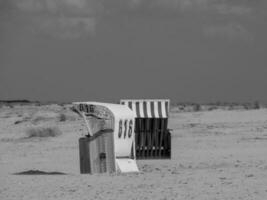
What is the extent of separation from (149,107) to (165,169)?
213 centimetres

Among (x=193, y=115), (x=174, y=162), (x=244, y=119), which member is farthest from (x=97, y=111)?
(x=193, y=115)

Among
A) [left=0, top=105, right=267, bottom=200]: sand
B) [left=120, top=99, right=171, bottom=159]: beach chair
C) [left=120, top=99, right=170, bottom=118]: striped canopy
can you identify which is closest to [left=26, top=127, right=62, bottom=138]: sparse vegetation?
[left=0, top=105, right=267, bottom=200]: sand

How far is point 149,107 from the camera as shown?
22.0 m

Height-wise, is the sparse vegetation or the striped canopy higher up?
the striped canopy

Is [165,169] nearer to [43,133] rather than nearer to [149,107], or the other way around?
[149,107]

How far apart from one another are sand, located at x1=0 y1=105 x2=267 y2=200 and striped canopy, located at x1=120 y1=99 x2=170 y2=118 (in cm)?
121

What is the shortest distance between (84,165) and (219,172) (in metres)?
2.83

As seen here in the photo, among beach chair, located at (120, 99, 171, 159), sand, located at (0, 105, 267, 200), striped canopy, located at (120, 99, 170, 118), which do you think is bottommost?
sand, located at (0, 105, 267, 200)

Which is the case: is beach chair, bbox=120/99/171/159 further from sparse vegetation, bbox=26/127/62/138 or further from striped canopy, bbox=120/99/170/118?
sparse vegetation, bbox=26/127/62/138

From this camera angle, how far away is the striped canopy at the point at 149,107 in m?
22.0

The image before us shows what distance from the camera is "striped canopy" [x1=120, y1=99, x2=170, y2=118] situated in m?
22.0

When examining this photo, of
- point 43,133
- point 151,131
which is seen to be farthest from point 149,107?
point 43,133

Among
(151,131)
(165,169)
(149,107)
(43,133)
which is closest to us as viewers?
(165,169)

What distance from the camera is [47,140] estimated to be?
113ft
